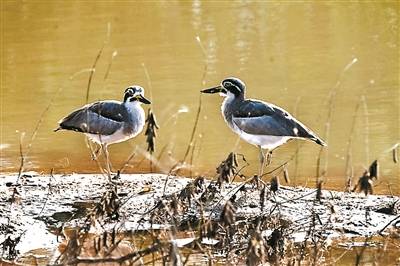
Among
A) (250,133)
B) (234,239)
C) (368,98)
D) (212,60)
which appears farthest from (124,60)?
(234,239)

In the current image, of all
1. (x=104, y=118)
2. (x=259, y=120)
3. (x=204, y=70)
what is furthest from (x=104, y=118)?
(x=204, y=70)

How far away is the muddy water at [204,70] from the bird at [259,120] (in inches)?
17.4

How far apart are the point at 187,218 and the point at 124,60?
9.36 meters

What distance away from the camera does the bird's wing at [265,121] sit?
9.79 metres

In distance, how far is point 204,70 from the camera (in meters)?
15.9

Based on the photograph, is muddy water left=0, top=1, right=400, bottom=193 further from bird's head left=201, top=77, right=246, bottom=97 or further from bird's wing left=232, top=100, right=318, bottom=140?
bird's head left=201, top=77, right=246, bottom=97

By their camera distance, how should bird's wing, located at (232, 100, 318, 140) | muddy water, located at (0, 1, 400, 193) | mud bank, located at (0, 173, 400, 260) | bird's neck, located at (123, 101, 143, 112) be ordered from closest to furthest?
Answer: mud bank, located at (0, 173, 400, 260)
bird's wing, located at (232, 100, 318, 140)
bird's neck, located at (123, 101, 143, 112)
muddy water, located at (0, 1, 400, 193)

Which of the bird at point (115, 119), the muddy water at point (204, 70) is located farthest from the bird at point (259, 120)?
the bird at point (115, 119)

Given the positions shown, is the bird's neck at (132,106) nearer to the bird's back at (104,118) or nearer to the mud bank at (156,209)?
the bird's back at (104,118)

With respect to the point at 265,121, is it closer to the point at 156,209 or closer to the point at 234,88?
the point at 234,88

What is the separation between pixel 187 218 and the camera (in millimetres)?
9203

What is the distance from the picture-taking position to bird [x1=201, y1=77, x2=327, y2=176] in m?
9.80

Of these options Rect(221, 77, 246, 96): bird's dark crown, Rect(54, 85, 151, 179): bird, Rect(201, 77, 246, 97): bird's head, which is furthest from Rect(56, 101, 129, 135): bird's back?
Rect(221, 77, 246, 96): bird's dark crown

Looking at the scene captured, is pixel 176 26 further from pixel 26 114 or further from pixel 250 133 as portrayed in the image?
pixel 250 133
